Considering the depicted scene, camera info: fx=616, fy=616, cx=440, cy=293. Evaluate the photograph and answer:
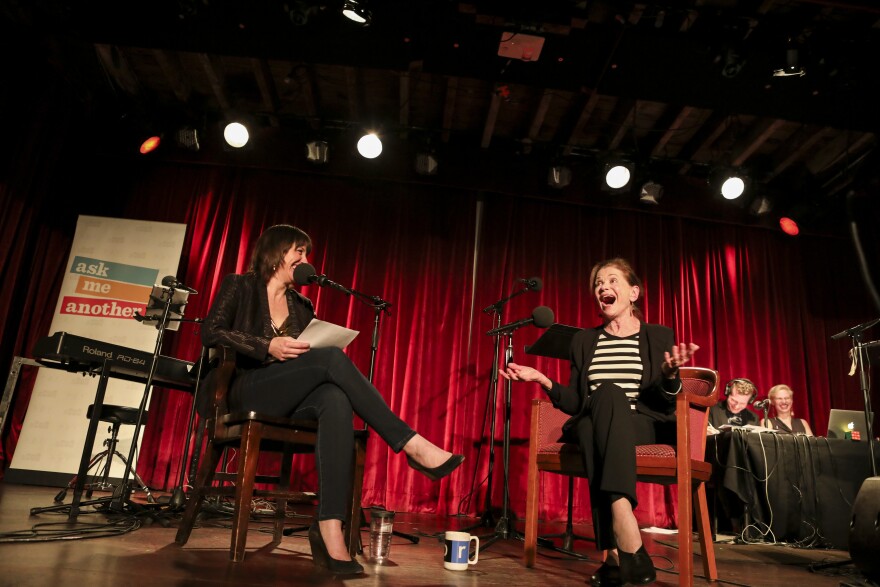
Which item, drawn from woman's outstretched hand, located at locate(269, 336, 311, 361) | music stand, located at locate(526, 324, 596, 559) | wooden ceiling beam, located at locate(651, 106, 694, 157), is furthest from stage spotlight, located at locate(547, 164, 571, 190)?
woman's outstretched hand, located at locate(269, 336, 311, 361)

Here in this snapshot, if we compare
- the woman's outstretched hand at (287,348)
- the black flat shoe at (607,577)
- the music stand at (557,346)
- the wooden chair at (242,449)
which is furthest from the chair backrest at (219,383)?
the music stand at (557,346)

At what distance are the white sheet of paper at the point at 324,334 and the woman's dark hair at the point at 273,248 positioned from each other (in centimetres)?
50

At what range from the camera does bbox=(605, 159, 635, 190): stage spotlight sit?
535 centimetres

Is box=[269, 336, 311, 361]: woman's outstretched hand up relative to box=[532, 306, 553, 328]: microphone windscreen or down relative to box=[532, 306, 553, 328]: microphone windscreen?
down

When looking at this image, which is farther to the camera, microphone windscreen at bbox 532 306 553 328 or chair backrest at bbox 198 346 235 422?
microphone windscreen at bbox 532 306 553 328

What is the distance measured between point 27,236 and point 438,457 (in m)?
4.49

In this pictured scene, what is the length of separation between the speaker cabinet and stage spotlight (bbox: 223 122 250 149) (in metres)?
4.84

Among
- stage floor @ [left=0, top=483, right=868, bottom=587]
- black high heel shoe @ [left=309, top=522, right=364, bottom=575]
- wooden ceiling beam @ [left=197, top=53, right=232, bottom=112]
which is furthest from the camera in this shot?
wooden ceiling beam @ [left=197, top=53, right=232, bottom=112]

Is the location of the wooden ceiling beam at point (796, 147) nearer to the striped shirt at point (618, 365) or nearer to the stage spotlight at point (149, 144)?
the striped shirt at point (618, 365)

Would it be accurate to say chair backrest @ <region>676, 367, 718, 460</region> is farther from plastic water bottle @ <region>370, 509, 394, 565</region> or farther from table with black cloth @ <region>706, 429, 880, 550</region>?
table with black cloth @ <region>706, 429, 880, 550</region>

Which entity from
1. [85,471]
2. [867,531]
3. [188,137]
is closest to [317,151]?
[188,137]

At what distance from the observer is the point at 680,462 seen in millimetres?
2209

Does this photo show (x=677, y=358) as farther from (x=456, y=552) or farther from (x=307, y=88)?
(x=307, y=88)

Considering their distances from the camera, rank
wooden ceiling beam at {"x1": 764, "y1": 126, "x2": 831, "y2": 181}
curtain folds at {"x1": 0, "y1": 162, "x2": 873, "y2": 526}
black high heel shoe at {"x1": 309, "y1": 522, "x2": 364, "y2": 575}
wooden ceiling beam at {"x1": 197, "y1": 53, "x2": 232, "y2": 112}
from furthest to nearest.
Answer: wooden ceiling beam at {"x1": 764, "y1": 126, "x2": 831, "y2": 181} → curtain folds at {"x1": 0, "y1": 162, "x2": 873, "y2": 526} → wooden ceiling beam at {"x1": 197, "y1": 53, "x2": 232, "y2": 112} → black high heel shoe at {"x1": 309, "y1": 522, "x2": 364, "y2": 575}
